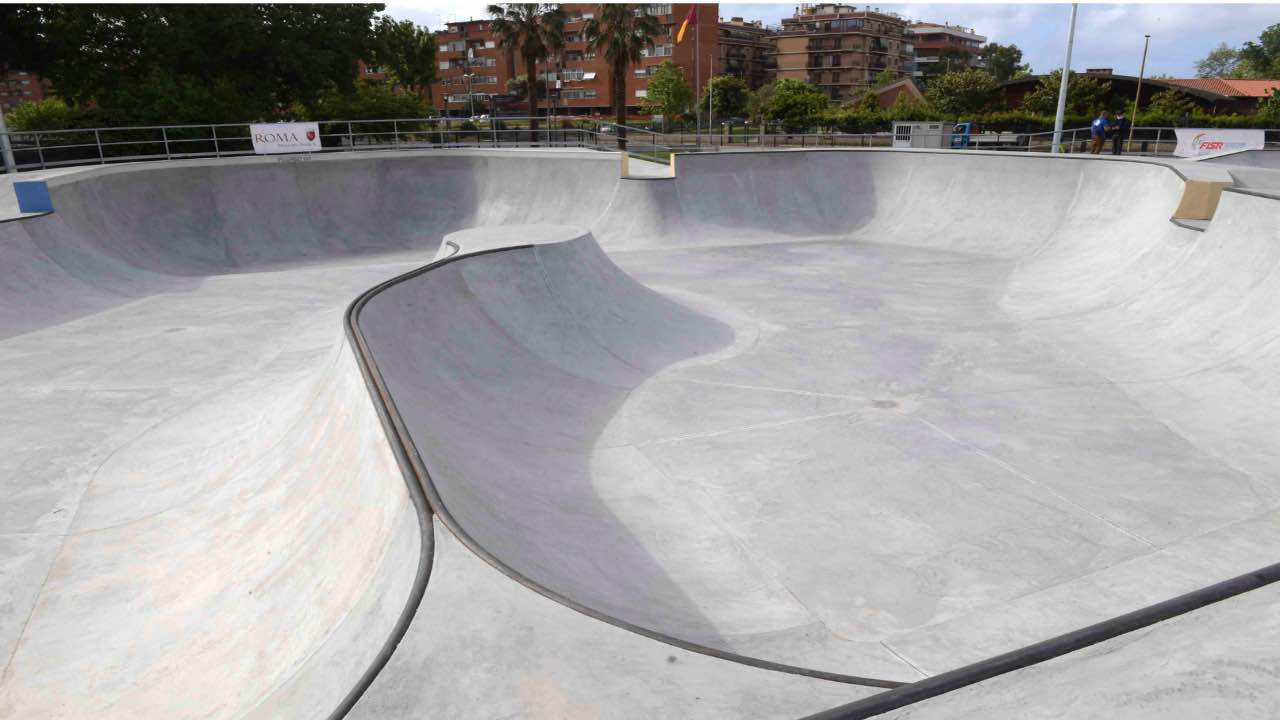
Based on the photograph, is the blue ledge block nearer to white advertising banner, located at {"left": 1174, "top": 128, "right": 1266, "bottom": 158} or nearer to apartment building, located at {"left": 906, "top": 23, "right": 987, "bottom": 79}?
white advertising banner, located at {"left": 1174, "top": 128, "right": 1266, "bottom": 158}

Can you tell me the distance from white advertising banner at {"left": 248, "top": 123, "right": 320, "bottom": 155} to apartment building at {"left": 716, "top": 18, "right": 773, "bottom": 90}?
8497 cm

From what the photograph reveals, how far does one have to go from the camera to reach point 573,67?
97562mm

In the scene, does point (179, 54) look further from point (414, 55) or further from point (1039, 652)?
point (414, 55)

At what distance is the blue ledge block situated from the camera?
13.8m

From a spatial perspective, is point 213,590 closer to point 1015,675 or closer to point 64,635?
point 64,635

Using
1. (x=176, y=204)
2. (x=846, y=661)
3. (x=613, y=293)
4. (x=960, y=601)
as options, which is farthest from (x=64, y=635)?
(x=176, y=204)

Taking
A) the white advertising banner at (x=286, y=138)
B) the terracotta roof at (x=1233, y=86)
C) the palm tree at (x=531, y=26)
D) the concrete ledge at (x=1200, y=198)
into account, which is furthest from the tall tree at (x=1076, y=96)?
the white advertising banner at (x=286, y=138)

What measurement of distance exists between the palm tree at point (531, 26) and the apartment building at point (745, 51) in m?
55.9

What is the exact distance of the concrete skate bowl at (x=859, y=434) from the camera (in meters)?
5.10

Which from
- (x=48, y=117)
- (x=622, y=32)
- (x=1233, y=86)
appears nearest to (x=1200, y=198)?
(x=622, y=32)

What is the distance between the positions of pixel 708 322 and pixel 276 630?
28.5 ft

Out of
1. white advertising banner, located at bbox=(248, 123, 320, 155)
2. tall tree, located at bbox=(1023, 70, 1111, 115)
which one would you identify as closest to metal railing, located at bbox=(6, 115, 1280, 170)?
white advertising banner, located at bbox=(248, 123, 320, 155)

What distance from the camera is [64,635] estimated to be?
4.77m

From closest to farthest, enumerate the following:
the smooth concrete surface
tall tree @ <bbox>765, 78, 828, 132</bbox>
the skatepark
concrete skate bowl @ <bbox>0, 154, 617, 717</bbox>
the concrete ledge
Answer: the smooth concrete surface → the skatepark → concrete skate bowl @ <bbox>0, 154, 617, 717</bbox> → the concrete ledge → tall tree @ <bbox>765, 78, 828, 132</bbox>
